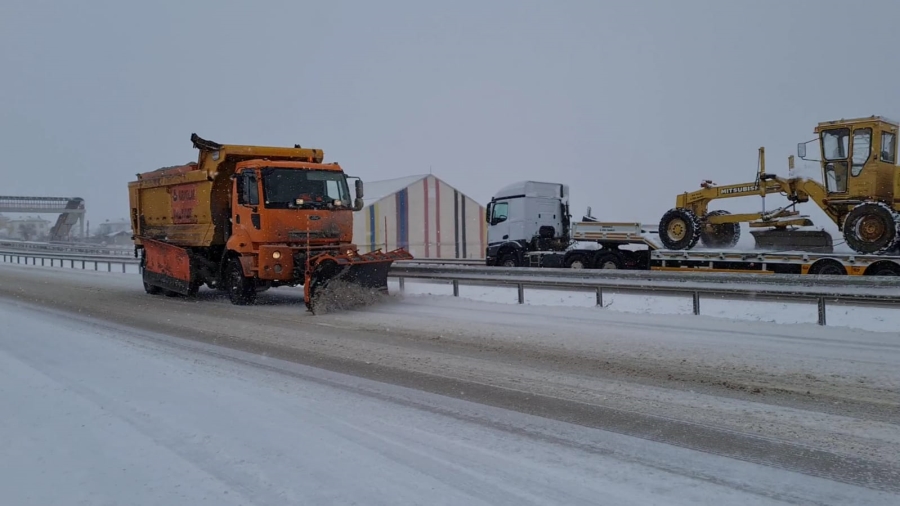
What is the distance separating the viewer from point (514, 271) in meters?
16.9

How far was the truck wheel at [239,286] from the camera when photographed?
551 inches

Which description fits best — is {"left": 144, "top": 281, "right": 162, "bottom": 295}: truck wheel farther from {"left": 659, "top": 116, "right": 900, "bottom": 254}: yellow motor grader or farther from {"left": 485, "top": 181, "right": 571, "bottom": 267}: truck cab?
{"left": 659, "top": 116, "right": 900, "bottom": 254}: yellow motor grader

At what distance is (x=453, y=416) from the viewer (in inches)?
223

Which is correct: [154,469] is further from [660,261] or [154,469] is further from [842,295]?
[660,261]

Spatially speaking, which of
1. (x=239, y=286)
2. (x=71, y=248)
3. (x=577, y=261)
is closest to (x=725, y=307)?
(x=577, y=261)

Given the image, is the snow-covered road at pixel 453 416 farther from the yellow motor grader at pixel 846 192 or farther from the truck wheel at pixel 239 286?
the yellow motor grader at pixel 846 192

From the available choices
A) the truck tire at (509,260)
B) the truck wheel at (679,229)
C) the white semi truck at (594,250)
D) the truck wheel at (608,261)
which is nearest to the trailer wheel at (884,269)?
the white semi truck at (594,250)

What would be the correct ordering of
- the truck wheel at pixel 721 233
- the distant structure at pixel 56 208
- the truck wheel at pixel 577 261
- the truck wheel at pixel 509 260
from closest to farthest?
the truck wheel at pixel 721 233
the truck wheel at pixel 577 261
the truck wheel at pixel 509 260
the distant structure at pixel 56 208

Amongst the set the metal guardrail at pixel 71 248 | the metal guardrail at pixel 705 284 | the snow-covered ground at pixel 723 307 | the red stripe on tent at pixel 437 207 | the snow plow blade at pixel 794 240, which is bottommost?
the snow-covered ground at pixel 723 307

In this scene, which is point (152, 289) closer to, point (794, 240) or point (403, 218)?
point (794, 240)

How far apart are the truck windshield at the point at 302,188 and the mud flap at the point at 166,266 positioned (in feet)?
11.0

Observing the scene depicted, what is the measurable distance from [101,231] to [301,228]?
259 ft

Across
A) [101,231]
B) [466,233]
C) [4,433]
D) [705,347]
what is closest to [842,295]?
[705,347]

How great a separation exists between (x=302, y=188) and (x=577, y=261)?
1084 cm
